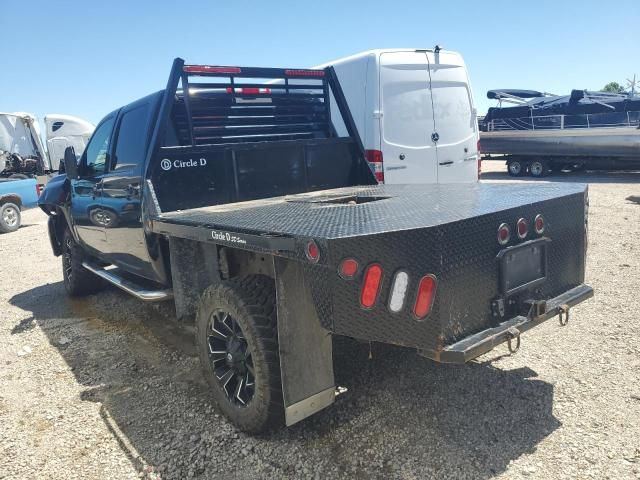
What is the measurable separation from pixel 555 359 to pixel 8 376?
4200 millimetres

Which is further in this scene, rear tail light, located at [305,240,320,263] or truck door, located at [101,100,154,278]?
truck door, located at [101,100,154,278]

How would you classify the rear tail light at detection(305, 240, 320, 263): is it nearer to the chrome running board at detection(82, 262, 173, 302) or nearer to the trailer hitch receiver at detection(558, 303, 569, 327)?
the trailer hitch receiver at detection(558, 303, 569, 327)

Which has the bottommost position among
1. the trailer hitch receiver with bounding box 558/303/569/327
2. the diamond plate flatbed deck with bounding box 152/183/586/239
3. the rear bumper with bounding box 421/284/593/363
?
the trailer hitch receiver with bounding box 558/303/569/327

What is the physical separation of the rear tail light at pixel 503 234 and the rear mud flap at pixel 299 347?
101cm

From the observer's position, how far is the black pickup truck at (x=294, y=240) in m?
2.25

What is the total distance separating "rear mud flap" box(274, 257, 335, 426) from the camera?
2.63m

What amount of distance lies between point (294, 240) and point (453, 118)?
5.51 metres

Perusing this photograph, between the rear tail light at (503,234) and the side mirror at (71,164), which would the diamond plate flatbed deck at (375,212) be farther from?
the side mirror at (71,164)

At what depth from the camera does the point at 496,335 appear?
8.04 feet

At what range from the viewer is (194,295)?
147 inches

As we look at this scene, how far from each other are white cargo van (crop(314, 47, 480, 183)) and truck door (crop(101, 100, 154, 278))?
10.4ft

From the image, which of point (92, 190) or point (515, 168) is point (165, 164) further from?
point (515, 168)

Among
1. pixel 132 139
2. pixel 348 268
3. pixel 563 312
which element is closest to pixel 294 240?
pixel 348 268

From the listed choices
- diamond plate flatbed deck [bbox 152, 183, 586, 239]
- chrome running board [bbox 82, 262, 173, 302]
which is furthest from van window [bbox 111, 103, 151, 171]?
chrome running board [bbox 82, 262, 173, 302]
